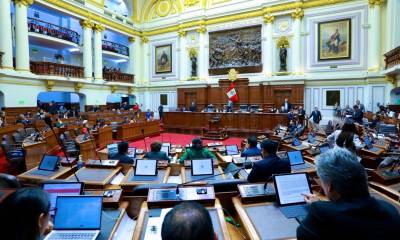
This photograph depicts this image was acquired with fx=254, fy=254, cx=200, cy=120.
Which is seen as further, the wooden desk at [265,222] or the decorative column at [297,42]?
the decorative column at [297,42]

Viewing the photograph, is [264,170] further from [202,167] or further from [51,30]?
[51,30]

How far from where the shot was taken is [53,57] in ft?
56.3

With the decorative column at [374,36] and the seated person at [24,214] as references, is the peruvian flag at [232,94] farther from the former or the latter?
the seated person at [24,214]

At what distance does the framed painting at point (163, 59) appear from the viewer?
18.0 metres

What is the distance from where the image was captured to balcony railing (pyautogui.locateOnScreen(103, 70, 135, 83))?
1694 cm

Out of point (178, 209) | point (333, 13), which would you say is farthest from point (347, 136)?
point (333, 13)

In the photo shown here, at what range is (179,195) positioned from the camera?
2109mm

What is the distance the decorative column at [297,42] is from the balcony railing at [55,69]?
12.3 m

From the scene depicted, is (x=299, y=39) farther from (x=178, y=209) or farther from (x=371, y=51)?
(x=178, y=209)

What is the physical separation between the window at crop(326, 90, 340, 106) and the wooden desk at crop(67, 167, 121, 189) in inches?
506

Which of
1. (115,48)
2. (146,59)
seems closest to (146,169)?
(146,59)

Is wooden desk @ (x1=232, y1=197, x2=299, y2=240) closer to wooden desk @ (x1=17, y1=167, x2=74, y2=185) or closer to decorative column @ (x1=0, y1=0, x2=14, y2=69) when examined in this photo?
wooden desk @ (x1=17, y1=167, x2=74, y2=185)

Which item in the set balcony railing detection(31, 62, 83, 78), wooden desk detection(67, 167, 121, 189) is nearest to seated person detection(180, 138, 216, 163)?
wooden desk detection(67, 167, 121, 189)

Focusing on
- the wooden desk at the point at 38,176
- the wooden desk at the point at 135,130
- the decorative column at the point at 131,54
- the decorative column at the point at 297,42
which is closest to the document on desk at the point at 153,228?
the wooden desk at the point at 38,176
